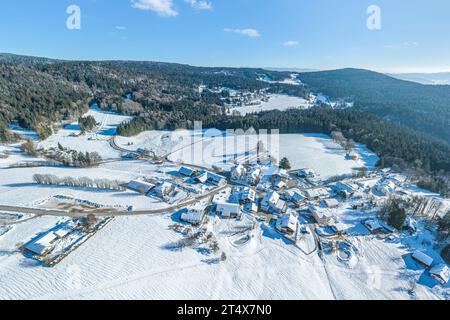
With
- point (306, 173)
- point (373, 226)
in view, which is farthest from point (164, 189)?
point (373, 226)

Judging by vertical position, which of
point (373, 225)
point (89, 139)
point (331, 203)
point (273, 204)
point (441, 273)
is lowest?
point (441, 273)

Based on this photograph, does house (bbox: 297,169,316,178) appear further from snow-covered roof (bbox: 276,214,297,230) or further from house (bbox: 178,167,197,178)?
house (bbox: 178,167,197,178)

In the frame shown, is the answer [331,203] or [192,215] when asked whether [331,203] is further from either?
[192,215]

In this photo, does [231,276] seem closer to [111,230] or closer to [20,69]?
[111,230]

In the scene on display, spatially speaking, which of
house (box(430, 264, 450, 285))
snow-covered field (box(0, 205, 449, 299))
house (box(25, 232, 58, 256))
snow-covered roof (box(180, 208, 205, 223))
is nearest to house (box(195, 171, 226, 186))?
snow-covered roof (box(180, 208, 205, 223))

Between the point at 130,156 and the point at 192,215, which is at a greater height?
the point at 130,156
